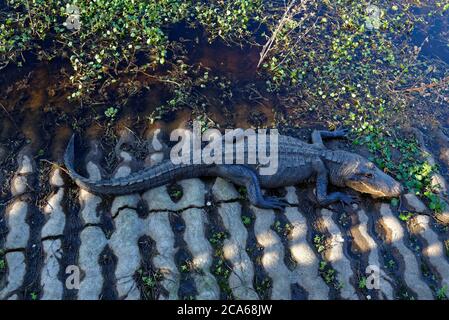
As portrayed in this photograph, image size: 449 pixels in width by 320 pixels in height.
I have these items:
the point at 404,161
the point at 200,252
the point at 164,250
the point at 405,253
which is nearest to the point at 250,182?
the point at 200,252

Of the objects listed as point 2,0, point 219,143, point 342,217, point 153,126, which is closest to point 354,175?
point 342,217

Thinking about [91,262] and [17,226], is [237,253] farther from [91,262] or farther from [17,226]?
[17,226]

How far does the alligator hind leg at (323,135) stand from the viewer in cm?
710

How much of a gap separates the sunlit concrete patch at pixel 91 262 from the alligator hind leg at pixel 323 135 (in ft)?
13.0

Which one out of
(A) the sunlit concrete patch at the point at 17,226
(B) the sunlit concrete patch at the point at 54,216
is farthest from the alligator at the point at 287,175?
(A) the sunlit concrete patch at the point at 17,226

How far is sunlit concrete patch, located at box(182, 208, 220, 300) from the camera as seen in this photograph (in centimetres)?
509

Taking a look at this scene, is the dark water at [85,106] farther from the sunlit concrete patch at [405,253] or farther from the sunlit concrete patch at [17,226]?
the sunlit concrete patch at [405,253]

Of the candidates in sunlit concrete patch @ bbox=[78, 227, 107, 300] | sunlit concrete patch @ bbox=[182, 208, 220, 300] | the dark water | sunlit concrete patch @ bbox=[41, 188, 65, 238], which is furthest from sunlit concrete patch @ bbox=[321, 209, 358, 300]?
sunlit concrete patch @ bbox=[41, 188, 65, 238]

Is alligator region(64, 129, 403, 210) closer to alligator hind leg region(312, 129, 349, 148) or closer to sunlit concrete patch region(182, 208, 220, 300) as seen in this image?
alligator hind leg region(312, 129, 349, 148)

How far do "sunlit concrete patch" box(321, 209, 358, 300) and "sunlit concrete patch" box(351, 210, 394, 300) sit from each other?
0.28 meters

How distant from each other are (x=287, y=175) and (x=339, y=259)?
1.51m

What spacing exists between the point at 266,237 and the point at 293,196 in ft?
3.23

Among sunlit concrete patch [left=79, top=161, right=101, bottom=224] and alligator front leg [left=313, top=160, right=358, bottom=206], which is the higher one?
alligator front leg [left=313, top=160, right=358, bottom=206]
